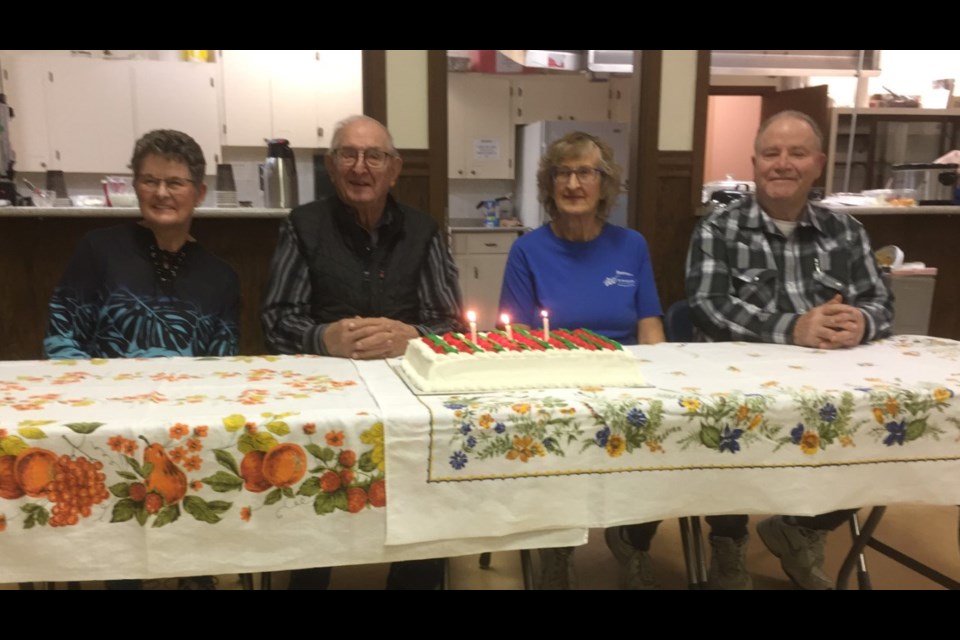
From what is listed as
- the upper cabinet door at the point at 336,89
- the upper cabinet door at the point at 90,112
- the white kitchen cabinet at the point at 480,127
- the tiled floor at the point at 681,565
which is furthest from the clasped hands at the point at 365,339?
the white kitchen cabinet at the point at 480,127

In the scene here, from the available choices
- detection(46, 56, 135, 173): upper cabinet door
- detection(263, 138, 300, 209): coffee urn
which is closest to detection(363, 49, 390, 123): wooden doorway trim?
detection(263, 138, 300, 209): coffee urn

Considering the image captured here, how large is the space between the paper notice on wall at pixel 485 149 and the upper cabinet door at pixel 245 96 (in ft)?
5.77

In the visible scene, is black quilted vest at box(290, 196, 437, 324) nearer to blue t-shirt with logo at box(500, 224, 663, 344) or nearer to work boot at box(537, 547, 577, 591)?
blue t-shirt with logo at box(500, 224, 663, 344)

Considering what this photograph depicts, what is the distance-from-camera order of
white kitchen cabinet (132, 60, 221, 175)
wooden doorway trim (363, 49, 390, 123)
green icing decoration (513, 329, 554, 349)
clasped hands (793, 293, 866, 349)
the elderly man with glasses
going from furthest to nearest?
white kitchen cabinet (132, 60, 221, 175), wooden doorway trim (363, 49, 390, 123), the elderly man with glasses, clasped hands (793, 293, 866, 349), green icing decoration (513, 329, 554, 349)

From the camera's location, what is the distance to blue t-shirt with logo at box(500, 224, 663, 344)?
1.96m

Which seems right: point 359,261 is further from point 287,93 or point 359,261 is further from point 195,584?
point 287,93

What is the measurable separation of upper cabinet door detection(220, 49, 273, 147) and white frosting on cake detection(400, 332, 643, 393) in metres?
4.44

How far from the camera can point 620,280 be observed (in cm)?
198

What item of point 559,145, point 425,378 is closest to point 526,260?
point 559,145

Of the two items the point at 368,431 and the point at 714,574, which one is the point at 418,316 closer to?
the point at 368,431

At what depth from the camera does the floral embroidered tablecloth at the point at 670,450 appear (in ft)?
3.76

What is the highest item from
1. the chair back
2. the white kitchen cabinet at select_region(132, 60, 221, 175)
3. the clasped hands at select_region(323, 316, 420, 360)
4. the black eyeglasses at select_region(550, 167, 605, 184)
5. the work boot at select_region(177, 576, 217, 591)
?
the white kitchen cabinet at select_region(132, 60, 221, 175)

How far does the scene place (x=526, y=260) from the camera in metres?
1.99

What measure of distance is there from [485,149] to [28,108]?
339 centimetres
